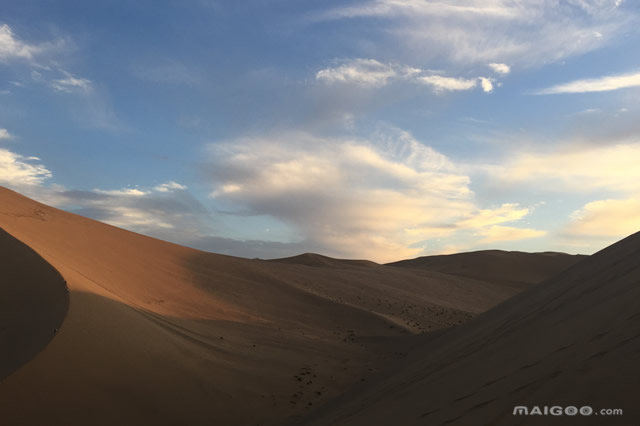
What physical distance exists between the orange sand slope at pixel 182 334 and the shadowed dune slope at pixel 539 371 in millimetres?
1555

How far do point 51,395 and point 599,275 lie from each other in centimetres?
673

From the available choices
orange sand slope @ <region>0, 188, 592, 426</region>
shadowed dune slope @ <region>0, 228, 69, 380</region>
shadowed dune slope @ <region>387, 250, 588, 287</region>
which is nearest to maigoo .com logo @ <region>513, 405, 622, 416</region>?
orange sand slope @ <region>0, 188, 592, 426</region>

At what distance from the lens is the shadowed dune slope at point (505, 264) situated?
38219 millimetres

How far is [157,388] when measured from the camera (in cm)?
604

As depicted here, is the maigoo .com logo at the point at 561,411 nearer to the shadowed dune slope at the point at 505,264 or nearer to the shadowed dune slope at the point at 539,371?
the shadowed dune slope at the point at 539,371

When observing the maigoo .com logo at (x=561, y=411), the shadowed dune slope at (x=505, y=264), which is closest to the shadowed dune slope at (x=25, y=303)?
the maigoo .com logo at (x=561, y=411)

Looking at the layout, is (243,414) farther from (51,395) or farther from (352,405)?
(51,395)

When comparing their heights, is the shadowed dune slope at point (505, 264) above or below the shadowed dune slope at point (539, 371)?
above

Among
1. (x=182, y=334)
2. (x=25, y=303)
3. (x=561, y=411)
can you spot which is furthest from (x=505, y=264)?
(x=561, y=411)

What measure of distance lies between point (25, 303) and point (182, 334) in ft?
9.48

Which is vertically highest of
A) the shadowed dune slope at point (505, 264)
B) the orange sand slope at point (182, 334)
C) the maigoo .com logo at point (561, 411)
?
the shadowed dune slope at point (505, 264)

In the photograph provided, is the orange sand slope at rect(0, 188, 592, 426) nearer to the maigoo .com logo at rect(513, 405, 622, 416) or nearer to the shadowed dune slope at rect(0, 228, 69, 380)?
the shadowed dune slope at rect(0, 228, 69, 380)

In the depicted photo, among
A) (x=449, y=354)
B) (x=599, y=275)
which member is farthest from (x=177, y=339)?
(x=599, y=275)

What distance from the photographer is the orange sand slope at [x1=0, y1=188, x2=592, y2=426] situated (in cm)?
544
